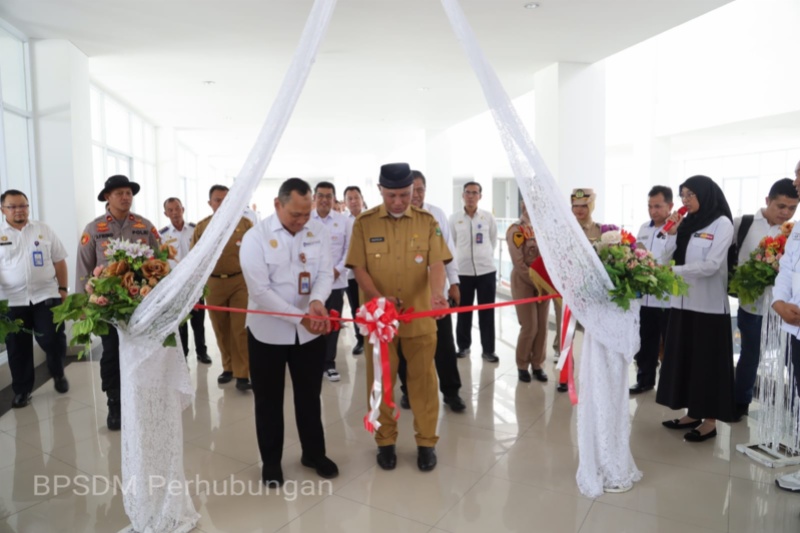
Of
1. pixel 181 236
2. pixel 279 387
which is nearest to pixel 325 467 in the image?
pixel 279 387

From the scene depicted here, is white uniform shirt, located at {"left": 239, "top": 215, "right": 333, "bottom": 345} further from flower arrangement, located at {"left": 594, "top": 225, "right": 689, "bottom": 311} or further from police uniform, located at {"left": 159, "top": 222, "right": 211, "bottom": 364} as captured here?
police uniform, located at {"left": 159, "top": 222, "right": 211, "bottom": 364}

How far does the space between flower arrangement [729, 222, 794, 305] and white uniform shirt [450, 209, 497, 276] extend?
2.24m

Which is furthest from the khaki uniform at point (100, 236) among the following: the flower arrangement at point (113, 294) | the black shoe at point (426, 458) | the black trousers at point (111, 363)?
the black shoe at point (426, 458)

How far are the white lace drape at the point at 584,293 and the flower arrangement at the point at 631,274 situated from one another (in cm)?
7

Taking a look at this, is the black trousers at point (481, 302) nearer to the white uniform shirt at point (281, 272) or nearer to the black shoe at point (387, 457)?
the black shoe at point (387, 457)

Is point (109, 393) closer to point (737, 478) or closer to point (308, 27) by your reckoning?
point (308, 27)

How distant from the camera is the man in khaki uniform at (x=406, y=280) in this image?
10.4ft

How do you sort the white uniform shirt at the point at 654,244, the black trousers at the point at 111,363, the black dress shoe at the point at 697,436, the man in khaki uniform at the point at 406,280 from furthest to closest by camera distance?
the white uniform shirt at the point at 654,244
the black trousers at the point at 111,363
the black dress shoe at the point at 697,436
the man in khaki uniform at the point at 406,280

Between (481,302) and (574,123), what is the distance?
278cm

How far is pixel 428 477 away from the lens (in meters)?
3.09

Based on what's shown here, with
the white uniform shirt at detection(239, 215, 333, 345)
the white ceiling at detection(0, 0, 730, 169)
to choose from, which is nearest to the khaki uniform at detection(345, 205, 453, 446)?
the white uniform shirt at detection(239, 215, 333, 345)

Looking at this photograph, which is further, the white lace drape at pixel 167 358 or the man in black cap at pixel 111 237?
the man in black cap at pixel 111 237

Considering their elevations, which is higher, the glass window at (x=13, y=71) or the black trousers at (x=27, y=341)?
the glass window at (x=13, y=71)

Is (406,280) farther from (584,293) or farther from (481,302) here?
(481,302)
